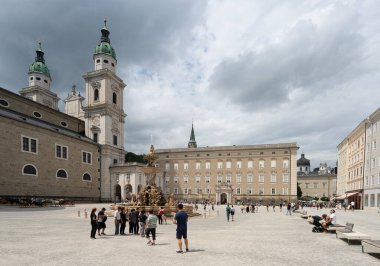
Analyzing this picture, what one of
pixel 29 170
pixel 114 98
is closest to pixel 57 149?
pixel 29 170

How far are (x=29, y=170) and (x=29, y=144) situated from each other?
13.1 feet

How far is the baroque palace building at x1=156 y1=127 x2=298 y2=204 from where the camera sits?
70375mm

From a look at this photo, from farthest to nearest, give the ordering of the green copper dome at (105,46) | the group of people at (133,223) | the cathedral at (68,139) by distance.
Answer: the green copper dome at (105,46)
the cathedral at (68,139)
the group of people at (133,223)

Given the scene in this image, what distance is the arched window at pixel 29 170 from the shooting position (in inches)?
1638

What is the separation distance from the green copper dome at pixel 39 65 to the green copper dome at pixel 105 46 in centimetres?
1538

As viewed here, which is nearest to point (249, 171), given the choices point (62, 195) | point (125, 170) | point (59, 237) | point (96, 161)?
point (125, 170)

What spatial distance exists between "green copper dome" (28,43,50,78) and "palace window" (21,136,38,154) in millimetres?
32543

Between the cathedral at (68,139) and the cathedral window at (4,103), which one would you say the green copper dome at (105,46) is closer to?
the cathedral at (68,139)

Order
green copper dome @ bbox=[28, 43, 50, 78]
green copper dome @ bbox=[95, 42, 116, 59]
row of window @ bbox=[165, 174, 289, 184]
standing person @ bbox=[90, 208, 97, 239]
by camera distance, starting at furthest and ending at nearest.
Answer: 1. row of window @ bbox=[165, 174, 289, 184]
2. green copper dome @ bbox=[28, 43, 50, 78]
3. green copper dome @ bbox=[95, 42, 116, 59]
4. standing person @ bbox=[90, 208, 97, 239]

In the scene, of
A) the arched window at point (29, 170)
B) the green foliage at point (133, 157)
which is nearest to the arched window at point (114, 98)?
the arched window at point (29, 170)

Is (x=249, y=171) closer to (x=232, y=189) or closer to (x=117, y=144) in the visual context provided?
(x=232, y=189)

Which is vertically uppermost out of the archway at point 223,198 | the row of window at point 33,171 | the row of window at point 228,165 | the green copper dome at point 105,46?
the green copper dome at point 105,46

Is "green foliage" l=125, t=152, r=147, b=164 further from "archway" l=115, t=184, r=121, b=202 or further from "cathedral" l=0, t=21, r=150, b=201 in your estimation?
"archway" l=115, t=184, r=121, b=202

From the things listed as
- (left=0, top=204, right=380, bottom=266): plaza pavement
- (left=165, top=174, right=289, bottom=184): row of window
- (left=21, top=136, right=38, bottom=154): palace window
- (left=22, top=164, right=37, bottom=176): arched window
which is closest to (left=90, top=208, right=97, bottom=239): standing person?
(left=0, top=204, right=380, bottom=266): plaza pavement
